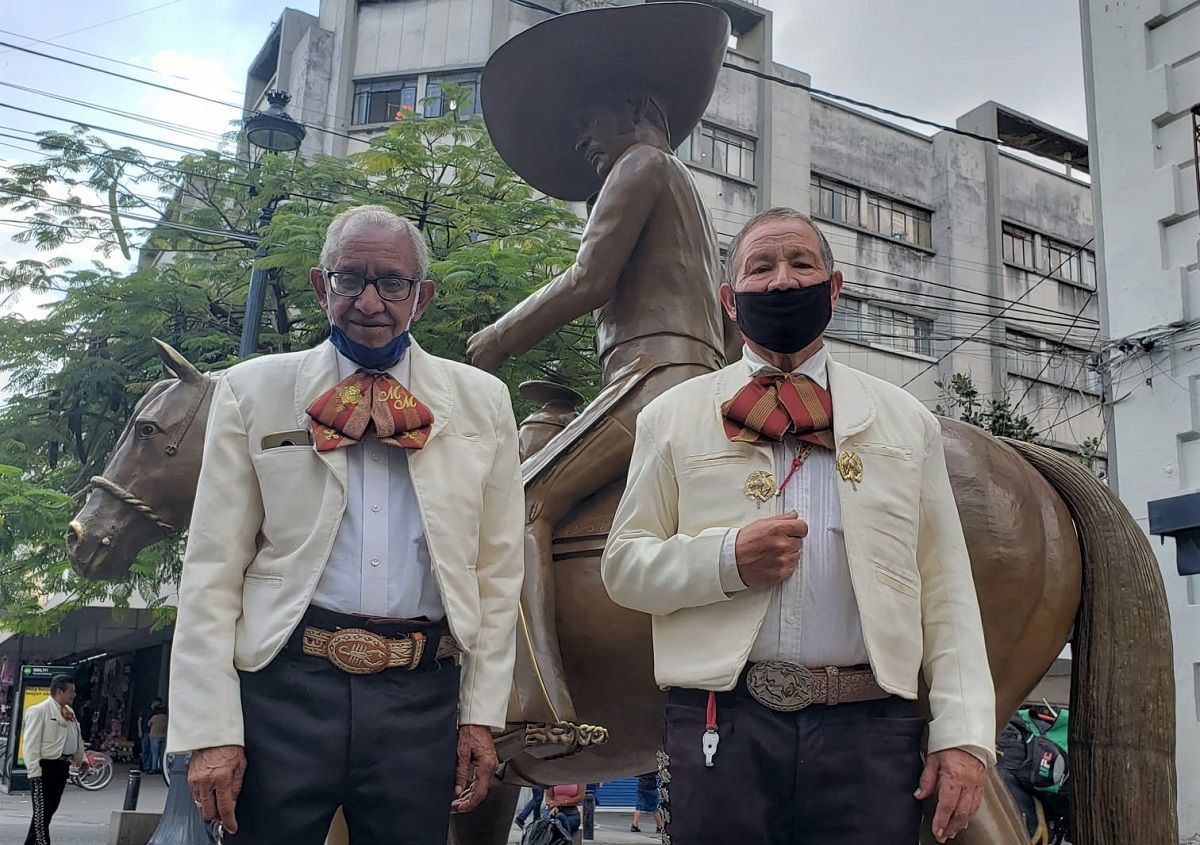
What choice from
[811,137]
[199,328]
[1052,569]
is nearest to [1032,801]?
[1052,569]

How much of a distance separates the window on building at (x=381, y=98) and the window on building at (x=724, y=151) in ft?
21.2

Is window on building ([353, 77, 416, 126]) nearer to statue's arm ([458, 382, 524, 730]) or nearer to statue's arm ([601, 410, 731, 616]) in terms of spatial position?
statue's arm ([458, 382, 524, 730])

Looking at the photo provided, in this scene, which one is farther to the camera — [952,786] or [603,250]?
[603,250]

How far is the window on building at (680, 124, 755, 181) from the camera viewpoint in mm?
26516

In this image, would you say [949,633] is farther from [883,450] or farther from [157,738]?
[157,738]

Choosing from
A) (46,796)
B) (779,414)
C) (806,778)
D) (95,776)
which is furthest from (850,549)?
(95,776)

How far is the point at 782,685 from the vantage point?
7.93 feet

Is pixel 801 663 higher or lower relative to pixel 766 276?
lower

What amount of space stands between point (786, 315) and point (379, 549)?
1.07 m

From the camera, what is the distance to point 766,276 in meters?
2.69

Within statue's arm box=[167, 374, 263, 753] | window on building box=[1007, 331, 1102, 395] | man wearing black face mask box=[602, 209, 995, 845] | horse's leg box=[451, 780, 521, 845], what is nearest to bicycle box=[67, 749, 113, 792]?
horse's leg box=[451, 780, 521, 845]

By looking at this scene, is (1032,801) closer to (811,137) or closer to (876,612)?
(876,612)

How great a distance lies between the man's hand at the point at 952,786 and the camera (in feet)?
7.76

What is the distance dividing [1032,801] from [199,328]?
10.2 m
